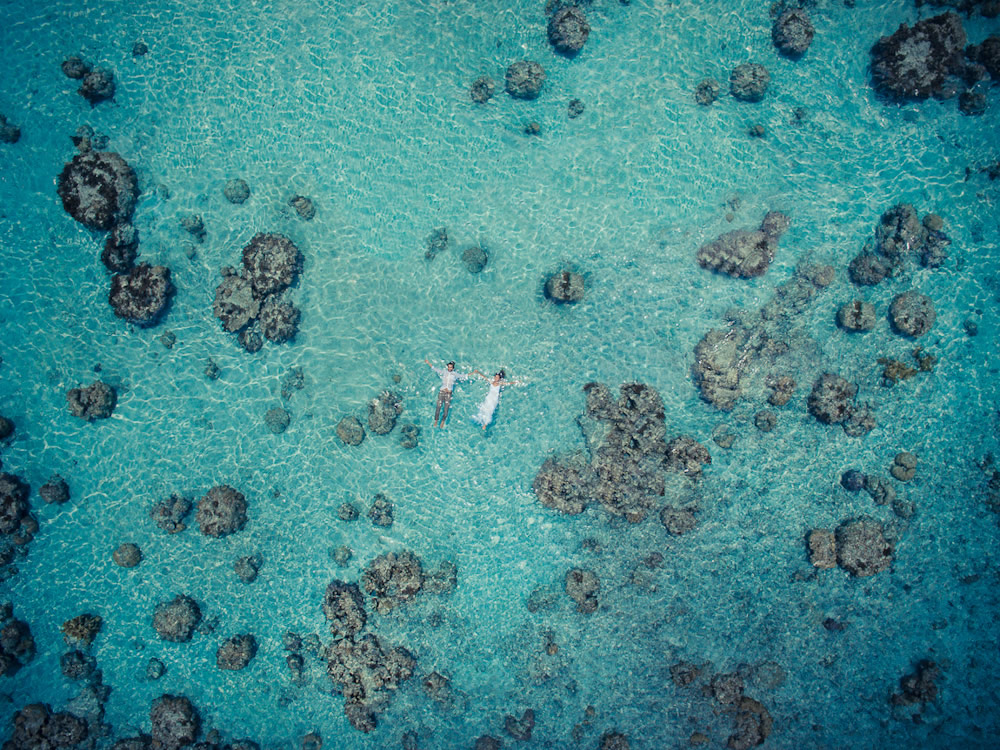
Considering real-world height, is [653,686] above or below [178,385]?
below

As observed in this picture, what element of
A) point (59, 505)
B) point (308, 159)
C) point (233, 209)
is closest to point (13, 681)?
point (59, 505)

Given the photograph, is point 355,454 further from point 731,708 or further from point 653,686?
point 731,708

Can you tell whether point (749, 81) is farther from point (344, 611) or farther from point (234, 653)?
point (234, 653)

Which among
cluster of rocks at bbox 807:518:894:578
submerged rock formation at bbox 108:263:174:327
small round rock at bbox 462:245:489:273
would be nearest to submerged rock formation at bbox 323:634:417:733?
submerged rock formation at bbox 108:263:174:327

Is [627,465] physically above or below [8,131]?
below

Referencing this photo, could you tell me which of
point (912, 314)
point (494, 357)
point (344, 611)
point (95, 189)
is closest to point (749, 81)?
point (912, 314)

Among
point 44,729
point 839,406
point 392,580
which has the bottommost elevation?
point 44,729
